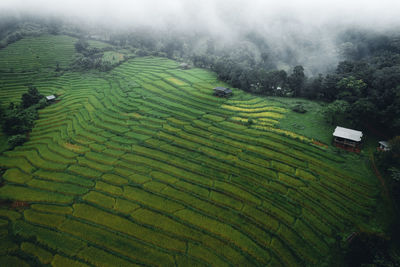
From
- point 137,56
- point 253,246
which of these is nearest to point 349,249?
point 253,246

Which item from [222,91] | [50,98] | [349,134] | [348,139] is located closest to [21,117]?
[50,98]

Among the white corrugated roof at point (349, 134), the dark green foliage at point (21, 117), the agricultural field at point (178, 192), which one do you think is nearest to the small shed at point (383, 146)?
the white corrugated roof at point (349, 134)

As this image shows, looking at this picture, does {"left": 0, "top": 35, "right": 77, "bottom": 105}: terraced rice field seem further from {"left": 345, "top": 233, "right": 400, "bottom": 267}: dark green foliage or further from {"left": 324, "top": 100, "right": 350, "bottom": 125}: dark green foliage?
{"left": 345, "top": 233, "right": 400, "bottom": 267}: dark green foliage

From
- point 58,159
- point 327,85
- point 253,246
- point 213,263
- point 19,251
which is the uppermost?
point 327,85

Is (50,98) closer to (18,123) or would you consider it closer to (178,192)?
(18,123)

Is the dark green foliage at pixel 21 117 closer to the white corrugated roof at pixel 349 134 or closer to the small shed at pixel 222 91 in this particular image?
the small shed at pixel 222 91

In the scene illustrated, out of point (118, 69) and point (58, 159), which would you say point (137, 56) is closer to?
point (118, 69)
